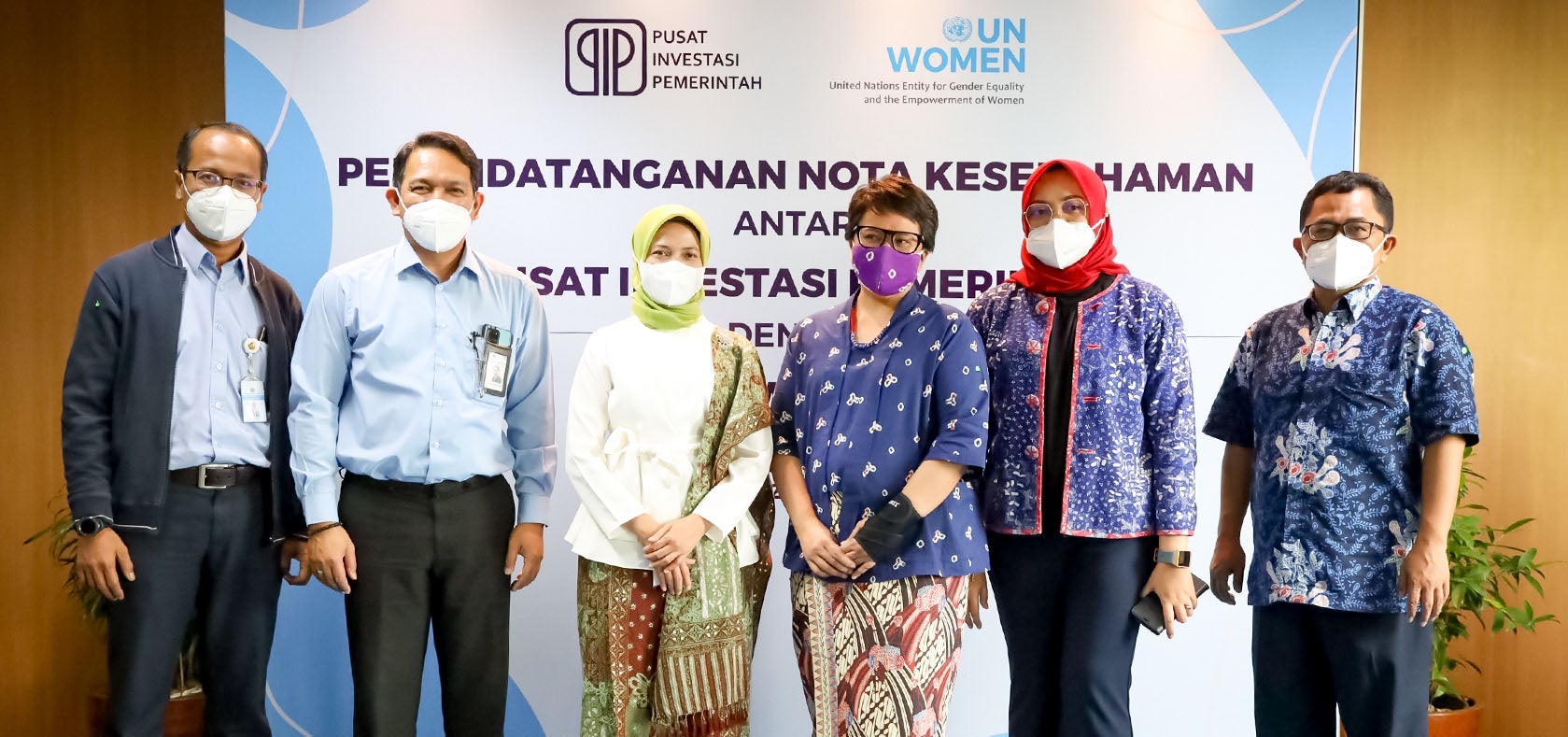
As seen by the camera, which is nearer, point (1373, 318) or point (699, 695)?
point (1373, 318)

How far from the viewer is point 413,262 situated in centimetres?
246

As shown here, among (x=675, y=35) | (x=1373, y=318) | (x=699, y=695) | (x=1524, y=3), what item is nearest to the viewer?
(x=1373, y=318)

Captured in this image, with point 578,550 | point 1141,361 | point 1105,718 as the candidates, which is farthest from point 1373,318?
point 578,550

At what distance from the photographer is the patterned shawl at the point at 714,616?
239cm

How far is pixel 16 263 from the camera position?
12.5 ft

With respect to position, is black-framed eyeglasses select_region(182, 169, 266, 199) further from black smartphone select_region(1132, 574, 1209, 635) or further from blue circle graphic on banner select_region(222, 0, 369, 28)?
black smartphone select_region(1132, 574, 1209, 635)

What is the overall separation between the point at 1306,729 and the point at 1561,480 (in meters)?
2.21

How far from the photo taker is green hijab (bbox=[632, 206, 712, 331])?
2473mm

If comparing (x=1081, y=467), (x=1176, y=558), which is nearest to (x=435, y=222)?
(x=1081, y=467)

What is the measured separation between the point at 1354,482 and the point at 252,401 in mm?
2370

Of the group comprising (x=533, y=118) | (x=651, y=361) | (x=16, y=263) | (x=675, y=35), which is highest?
(x=675, y=35)

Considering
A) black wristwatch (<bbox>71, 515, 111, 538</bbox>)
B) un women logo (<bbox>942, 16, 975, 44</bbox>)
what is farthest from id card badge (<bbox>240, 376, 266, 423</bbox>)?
un women logo (<bbox>942, 16, 975, 44</bbox>)

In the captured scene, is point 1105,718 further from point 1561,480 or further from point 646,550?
point 1561,480

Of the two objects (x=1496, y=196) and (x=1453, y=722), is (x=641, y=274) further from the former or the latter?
(x=1496, y=196)
